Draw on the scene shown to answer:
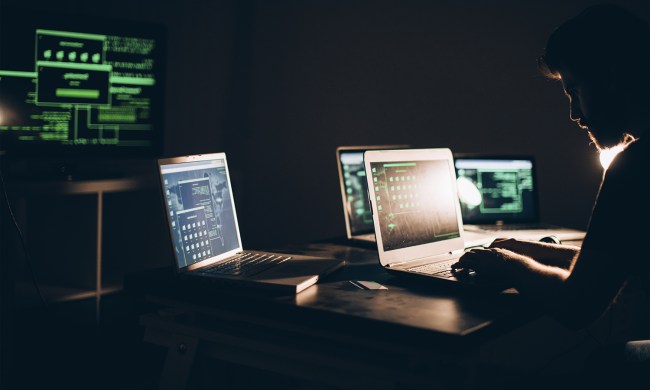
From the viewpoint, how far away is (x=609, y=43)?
1452mm

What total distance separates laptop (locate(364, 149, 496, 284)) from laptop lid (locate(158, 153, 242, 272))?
400 mm

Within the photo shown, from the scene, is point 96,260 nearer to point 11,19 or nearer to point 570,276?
point 11,19

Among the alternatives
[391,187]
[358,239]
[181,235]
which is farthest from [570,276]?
[358,239]

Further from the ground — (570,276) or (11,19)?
(11,19)

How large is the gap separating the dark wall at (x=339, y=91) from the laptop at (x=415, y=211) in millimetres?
1623

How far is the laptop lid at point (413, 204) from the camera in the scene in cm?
183

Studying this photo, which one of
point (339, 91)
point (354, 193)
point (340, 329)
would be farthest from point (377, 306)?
point (339, 91)

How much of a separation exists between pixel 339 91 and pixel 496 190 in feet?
4.50

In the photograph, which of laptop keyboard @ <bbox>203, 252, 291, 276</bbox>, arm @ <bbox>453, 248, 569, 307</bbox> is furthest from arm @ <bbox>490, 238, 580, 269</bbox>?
laptop keyboard @ <bbox>203, 252, 291, 276</bbox>

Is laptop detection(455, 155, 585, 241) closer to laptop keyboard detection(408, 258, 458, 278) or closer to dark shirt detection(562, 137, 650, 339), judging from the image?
laptop keyboard detection(408, 258, 458, 278)

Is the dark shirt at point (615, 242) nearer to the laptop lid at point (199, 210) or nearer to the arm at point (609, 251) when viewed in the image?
the arm at point (609, 251)

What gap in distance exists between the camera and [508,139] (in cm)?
359

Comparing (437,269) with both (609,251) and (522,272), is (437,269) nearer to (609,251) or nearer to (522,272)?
(522,272)

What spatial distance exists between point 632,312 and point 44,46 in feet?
9.18
